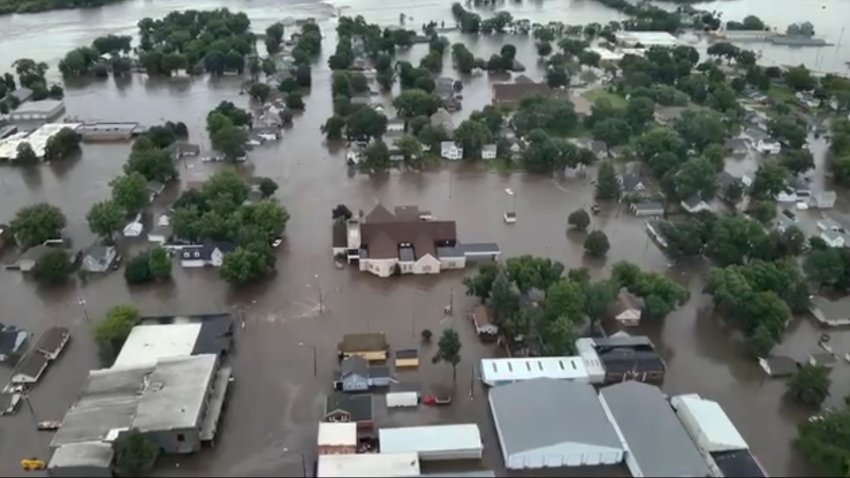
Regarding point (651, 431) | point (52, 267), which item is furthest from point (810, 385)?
point (52, 267)

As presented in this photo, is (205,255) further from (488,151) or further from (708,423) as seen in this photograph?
(708,423)

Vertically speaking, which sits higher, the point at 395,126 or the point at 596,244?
the point at 395,126

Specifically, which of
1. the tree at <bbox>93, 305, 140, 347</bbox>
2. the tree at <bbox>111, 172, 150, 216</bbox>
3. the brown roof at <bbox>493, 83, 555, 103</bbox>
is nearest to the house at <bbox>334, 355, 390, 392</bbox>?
the tree at <bbox>93, 305, 140, 347</bbox>

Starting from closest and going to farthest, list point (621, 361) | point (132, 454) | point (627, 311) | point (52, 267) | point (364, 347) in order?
point (132, 454), point (621, 361), point (364, 347), point (627, 311), point (52, 267)

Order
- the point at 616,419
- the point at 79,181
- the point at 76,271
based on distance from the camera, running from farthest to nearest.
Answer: the point at 79,181 → the point at 76,271 → the point at 616,419

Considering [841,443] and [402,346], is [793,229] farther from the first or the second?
[402,346]

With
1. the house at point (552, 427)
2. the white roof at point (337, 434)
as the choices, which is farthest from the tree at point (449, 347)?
the white roof at point (337, 434)

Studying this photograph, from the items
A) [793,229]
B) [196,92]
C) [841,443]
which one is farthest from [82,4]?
[841,443]

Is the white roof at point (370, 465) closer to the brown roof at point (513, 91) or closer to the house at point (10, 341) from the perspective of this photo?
the house at point (10, 341)
